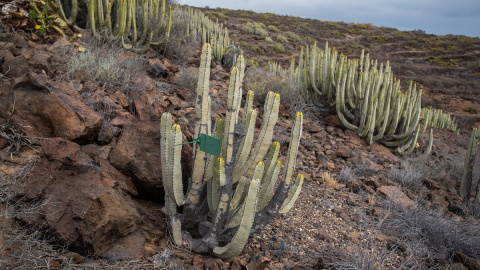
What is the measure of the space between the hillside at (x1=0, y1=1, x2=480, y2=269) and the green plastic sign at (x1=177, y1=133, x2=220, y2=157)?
45cm

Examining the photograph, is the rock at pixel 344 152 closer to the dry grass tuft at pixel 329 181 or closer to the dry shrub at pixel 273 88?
the dry grass tuft at pixel 329 181

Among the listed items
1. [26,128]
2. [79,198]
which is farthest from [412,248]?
[26,128]

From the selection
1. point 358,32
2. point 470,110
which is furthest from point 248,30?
point 358,32

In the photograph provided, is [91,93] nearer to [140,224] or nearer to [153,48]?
[140,224]

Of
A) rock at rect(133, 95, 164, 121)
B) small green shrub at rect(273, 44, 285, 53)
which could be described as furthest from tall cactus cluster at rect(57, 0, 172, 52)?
small green shrub at rect(273, 44, 285, 53)

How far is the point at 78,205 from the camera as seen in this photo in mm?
2389

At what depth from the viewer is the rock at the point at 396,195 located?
4510 millimetres

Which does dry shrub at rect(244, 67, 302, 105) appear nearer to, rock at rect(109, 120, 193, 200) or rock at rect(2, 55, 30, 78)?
rock at rect(109, 120, 193, 200)

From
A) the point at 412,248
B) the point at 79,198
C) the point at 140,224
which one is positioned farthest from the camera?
the point at 412,248

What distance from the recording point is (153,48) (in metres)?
7.61

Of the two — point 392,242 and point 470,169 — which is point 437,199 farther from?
point 392,242

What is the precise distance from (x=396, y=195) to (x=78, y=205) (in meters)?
4.02

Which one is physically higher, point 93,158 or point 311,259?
point 93,158

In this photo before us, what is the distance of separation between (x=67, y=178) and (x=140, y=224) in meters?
0.68
